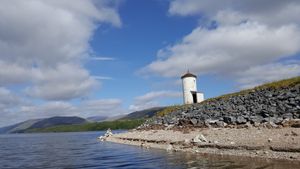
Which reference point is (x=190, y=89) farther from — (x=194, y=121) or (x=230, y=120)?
(x=230, y=120)

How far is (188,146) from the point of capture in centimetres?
3195

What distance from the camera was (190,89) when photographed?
250 feet

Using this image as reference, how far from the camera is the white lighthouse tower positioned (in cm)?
7557

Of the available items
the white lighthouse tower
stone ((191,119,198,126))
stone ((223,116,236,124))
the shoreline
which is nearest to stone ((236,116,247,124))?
stone ((223,116,236,124))

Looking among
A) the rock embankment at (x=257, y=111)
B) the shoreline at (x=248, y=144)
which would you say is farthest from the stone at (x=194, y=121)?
the shoreline at (x=248, y=144)

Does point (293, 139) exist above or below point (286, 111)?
below

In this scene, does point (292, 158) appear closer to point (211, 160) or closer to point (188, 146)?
point (211, 160)

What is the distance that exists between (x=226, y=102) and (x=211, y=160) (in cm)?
2713

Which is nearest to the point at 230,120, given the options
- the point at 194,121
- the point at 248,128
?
the point at 248,128

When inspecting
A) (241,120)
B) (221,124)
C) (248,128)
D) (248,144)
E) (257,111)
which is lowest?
(248,144)

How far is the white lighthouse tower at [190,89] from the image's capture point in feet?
248

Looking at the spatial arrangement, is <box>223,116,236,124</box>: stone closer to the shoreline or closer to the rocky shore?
the rocky shore

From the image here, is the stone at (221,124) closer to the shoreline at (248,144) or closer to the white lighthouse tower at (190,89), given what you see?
the shoreline at (248,144)

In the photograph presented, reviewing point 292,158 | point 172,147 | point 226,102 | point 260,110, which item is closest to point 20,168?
point 172,147
